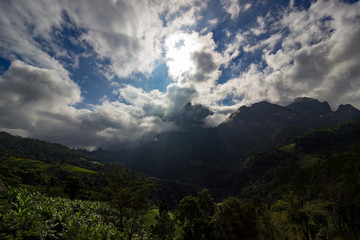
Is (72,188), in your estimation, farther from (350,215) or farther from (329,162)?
(329,162)

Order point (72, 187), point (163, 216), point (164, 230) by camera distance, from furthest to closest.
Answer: point (72, 187) → point (163, 216) → point (164, 230)

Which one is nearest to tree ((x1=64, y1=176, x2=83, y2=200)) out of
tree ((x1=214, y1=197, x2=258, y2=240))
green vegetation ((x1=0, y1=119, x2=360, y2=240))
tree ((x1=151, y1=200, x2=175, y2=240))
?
green vegetation ((x1=0, y1=119, x2=360, y2=240))

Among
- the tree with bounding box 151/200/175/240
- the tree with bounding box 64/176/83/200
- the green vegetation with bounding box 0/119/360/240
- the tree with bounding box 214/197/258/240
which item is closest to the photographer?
the green vegetation with bounding box 0/119/360/240

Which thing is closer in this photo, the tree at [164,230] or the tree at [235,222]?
the tree at [235,222]

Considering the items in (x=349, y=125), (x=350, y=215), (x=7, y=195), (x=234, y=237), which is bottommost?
(x=234, y=237)

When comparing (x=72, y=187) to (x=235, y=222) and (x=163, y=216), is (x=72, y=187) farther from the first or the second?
(x=235, y=222)

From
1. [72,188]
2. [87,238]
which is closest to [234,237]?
[87,238]

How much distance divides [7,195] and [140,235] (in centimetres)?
1729

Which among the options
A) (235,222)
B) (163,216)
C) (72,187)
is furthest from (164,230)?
(72,187)

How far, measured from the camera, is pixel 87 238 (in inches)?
455

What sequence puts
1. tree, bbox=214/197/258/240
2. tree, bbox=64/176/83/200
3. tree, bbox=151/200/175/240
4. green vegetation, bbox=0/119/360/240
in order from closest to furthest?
green vegetation, bbox=0/119/360/240, tree, bbox=214/197/258/240, tree, bbox=151/200/175/240, tree, bbox=64/176/83/200

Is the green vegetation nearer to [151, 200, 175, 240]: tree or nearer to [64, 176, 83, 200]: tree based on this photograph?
[151, 200, 175, 240]: tree

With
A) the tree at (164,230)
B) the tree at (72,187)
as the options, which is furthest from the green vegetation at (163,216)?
the tree at (72,187)

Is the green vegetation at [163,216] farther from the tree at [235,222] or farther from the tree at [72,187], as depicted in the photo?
the tree at [72,187]
